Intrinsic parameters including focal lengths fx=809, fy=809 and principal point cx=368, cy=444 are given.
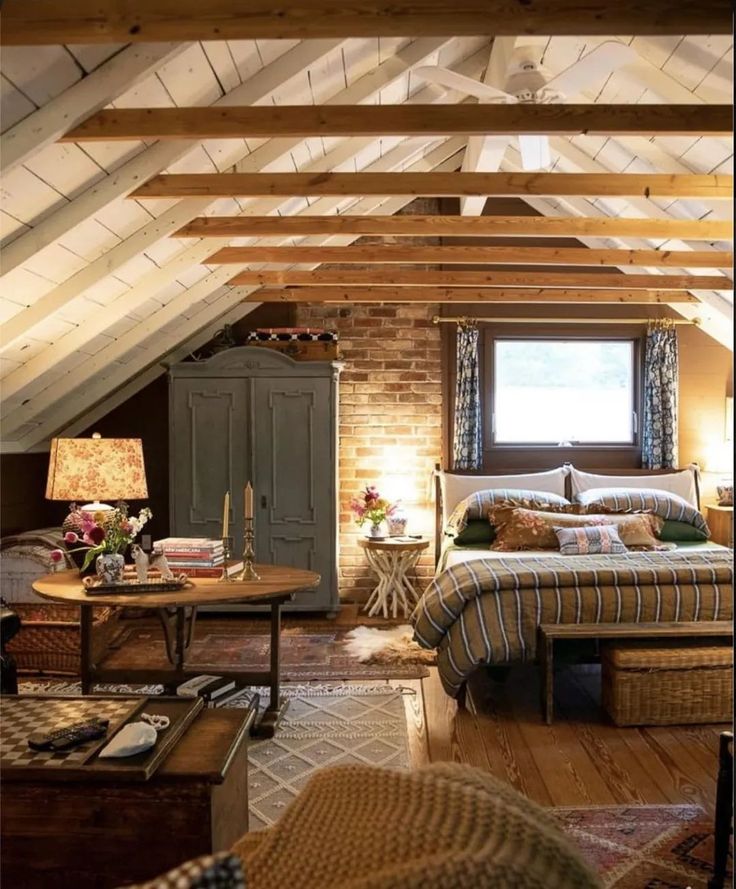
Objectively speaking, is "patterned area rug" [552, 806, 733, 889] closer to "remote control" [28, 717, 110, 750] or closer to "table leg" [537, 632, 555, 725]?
"table leg" [537, 632, 555, 725]

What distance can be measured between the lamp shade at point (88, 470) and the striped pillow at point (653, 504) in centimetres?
322

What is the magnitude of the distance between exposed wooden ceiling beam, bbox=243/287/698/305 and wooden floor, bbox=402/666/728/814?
9.73 feet

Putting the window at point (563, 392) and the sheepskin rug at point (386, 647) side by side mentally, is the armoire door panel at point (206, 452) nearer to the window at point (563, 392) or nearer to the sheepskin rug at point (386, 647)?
the sheepskin rug at point (386, 647)

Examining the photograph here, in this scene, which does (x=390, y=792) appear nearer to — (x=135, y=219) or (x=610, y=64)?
(x=610, y=64)

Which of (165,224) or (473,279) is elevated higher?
(473,279)

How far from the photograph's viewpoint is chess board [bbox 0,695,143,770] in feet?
5.80

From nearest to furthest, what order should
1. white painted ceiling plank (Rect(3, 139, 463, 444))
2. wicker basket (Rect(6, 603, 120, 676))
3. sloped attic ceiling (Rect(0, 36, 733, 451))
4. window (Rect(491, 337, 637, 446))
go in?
sloped attic ceiling (Rect(0, 36, 733, 451)) < wicker basket (Rect(6, 603, 120, 676)) < white painted ceiling plank (Rect(3, 139, 463, 444)) < window (Rect(491, 337, 637, 446))

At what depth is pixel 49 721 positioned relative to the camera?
6.53 feet

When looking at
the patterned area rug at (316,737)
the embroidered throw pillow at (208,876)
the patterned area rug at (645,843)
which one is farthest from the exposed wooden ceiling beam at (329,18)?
the patterned area rug at (645,843)

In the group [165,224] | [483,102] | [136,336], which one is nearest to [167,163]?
[165,224]

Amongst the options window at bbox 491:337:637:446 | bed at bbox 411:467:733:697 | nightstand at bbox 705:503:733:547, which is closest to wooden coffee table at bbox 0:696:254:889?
bed at bbox 411:467:733:697

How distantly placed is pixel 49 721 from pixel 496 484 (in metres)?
4.38

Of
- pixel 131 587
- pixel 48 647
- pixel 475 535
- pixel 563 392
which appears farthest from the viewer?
pixel 563 392

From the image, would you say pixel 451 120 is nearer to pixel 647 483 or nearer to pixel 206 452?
pixel 206 452
